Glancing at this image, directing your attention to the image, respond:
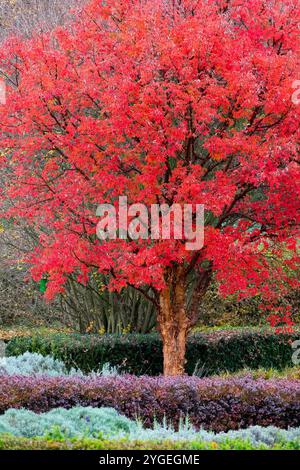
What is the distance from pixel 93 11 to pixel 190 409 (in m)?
4.87

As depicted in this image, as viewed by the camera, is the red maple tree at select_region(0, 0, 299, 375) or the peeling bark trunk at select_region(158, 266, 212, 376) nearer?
the red maple tree at select_region(0, 0, 299, 375)

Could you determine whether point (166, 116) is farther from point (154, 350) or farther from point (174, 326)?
point (154, 350)

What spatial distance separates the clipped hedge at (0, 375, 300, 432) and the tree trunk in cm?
266

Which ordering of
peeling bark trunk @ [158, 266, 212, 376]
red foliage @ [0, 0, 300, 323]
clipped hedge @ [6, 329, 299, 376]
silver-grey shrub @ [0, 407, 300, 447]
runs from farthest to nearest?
clipped hedge @ [6, 329, 299, 376]
peeling bark trunk @ [158, 266, 212, 376]
red foliage @ [0, 0, 300, 323]
silver-grey shrub @ [0, 407, 300, 447]

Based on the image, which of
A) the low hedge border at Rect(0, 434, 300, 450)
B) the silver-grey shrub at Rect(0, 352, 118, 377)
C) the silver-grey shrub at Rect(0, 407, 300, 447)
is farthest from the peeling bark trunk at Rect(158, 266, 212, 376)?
the low hedge border at Rect(0, 434, 300, 450)

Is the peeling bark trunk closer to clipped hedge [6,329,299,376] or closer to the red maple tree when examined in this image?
the red maple tree

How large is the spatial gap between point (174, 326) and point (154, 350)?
4.11 feet

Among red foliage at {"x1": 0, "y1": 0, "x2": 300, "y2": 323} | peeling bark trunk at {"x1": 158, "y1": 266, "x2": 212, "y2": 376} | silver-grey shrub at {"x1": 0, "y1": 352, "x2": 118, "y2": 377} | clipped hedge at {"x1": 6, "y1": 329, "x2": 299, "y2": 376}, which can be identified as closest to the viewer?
red foliage at {"x1": 0, "y1": 0, "x2": 300, "y2": 323}

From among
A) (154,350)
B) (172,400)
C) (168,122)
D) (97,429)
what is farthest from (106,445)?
(154,350)

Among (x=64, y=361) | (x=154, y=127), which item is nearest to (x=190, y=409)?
(x=154, y=127)

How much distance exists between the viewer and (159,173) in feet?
30.5

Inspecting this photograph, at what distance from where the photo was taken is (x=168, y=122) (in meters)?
8.91

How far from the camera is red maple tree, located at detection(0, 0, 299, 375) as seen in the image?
28.6 ft

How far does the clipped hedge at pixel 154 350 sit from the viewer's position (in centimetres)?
1111
